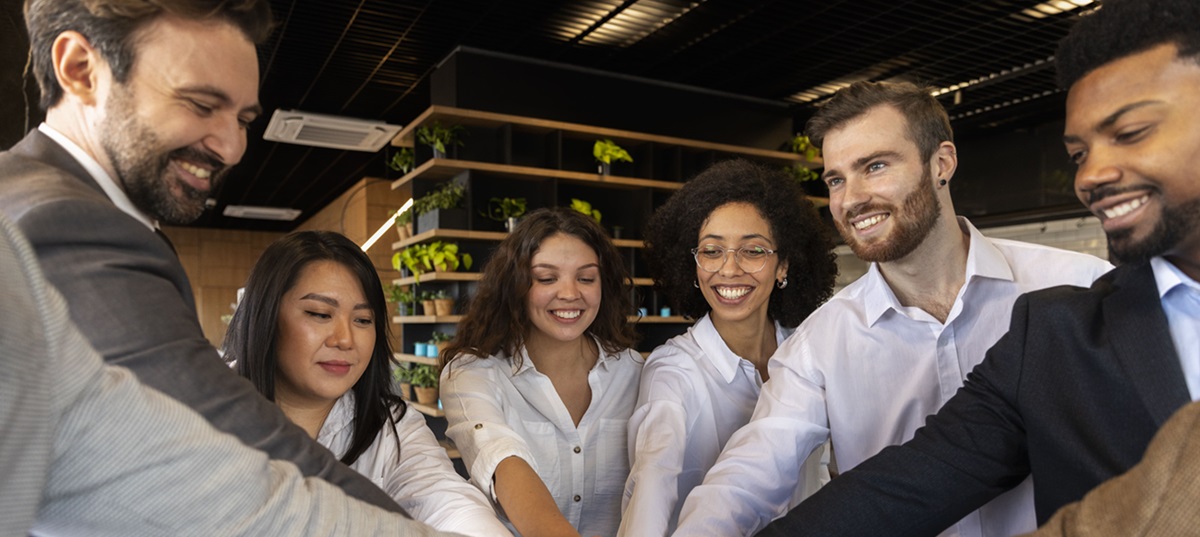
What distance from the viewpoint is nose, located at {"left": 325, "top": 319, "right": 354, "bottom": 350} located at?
1723mm

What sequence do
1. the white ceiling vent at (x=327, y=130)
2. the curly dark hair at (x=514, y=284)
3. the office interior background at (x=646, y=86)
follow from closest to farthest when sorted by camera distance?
the curly dark hair at (x=514, y=284) < the office interior background at (x=646, y=86) < the white ceiling vent at (x=327, y=130)

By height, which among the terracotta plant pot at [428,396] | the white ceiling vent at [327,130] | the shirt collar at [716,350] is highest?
the white ceiling vent at [327,130]

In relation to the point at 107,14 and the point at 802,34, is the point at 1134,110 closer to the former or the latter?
the point at 107,14

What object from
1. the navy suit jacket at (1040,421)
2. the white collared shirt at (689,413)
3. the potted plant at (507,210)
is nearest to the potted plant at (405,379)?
the potted plant at (507,210)

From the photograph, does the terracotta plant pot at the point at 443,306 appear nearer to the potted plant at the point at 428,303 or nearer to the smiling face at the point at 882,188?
the potted plant at the point at 428,303

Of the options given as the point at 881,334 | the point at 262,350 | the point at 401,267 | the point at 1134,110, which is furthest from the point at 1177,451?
the point at 401,267

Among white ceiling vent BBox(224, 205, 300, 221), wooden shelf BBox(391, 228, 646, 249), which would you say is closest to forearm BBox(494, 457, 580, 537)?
wooden shelf BBox(391, 228, 646, 249)

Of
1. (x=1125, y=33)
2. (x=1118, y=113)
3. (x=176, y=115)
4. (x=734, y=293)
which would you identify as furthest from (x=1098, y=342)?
(x=176, y=115)

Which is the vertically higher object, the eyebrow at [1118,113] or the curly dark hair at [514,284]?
the eyebrow at [1118,113]

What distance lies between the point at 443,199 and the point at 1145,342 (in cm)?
452

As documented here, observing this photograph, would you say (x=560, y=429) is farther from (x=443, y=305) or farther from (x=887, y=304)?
(x=443, y=305)

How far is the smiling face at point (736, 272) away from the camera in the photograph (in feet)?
7.13

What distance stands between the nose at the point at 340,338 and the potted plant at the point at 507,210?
3619 mm

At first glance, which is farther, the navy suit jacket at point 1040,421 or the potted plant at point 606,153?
the potted plant at point 606,153
